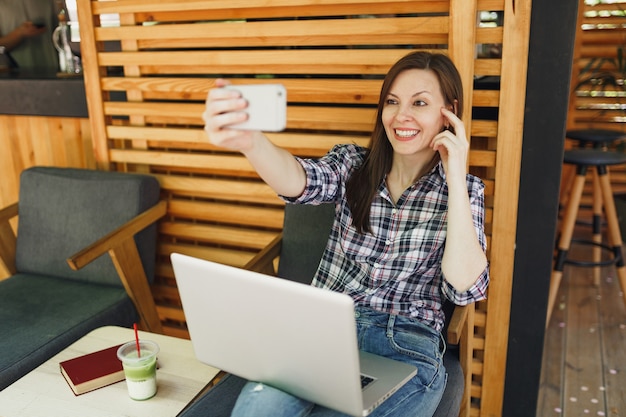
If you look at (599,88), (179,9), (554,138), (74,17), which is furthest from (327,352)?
(599,88)

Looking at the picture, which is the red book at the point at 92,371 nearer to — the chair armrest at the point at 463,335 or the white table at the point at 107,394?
the white table at the point at 107,394

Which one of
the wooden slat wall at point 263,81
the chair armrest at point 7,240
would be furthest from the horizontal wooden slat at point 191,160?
the chair armrest at point 7,240

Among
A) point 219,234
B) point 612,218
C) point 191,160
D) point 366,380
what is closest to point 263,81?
point 191,160

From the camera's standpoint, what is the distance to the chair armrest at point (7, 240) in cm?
272

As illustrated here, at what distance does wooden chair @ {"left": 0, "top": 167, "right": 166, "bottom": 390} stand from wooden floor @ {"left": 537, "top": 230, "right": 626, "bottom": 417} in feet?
5.50

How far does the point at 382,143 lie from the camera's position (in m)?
1.88

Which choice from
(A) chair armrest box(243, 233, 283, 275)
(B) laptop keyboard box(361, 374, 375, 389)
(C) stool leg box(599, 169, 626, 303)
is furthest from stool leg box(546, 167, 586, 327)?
(B) laptop keyboard box(361, 374, 375, 389)

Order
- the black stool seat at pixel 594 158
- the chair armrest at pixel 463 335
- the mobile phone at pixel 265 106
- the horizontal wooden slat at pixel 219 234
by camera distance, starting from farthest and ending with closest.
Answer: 1. the black stool seat at pixel 594 158
2. the horizontal wooden slat at pixel 219 234
3. the chair armrest at pixel 463 335
4. the mobile phone at pixel 265 106

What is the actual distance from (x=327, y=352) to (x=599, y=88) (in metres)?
4.07

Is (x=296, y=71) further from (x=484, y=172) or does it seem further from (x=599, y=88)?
(x=599, y=88)

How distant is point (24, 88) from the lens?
2.90 meters

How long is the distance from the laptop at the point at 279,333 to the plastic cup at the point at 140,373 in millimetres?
175

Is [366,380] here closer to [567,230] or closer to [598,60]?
[567,230]

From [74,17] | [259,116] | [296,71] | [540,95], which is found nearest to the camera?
[259,116]
